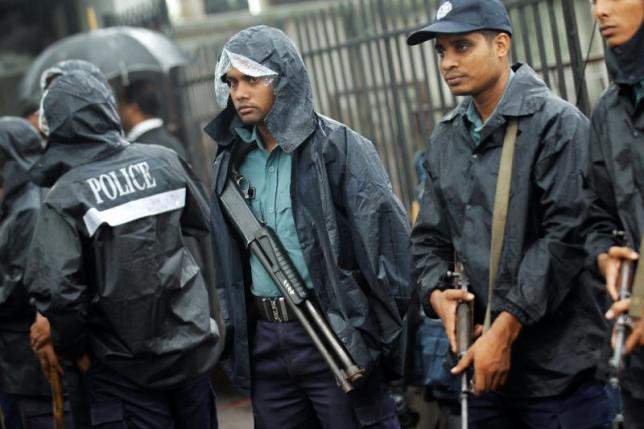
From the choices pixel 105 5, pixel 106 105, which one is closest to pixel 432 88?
pixel 106 105

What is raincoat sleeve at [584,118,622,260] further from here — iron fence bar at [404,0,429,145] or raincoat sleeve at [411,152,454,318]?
iron fence bar at [404,0,429,145]

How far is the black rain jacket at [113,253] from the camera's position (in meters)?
5.48

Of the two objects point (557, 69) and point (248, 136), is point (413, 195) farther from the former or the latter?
point (248, 136)

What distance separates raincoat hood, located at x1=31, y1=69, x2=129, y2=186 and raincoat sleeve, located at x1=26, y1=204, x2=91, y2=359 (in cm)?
31

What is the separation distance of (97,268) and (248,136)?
1030 mm

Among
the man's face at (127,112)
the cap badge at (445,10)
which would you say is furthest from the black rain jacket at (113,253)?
the man's face at (127,112)

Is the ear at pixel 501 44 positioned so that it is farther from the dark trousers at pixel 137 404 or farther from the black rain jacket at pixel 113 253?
the dark trousers at pixel 137 404

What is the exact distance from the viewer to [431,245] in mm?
4633

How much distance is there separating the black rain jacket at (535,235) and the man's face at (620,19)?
1.75ft

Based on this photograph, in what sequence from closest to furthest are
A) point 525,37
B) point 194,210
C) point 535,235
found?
1. point 535,235
2. point 194,210
3. point 525,37

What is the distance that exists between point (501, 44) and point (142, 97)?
5.11m

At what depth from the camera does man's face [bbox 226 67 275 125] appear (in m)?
4.88

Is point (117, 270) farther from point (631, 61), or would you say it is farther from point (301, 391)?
point (631, 61)

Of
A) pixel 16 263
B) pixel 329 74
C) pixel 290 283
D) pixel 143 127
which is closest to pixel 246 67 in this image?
pixel 290 283
